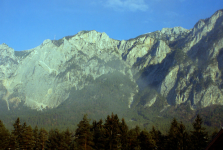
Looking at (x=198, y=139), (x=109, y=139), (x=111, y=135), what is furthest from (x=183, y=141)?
(x=109, y=139)

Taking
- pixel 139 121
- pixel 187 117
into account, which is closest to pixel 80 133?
pixel 139 121

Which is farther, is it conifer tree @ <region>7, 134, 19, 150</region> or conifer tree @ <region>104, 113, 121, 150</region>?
conifer tree @ <region>7, 134, 19, 150</region>

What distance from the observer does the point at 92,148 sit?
125 ft

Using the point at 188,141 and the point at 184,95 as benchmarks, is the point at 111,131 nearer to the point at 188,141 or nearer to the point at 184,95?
the point at 188,141

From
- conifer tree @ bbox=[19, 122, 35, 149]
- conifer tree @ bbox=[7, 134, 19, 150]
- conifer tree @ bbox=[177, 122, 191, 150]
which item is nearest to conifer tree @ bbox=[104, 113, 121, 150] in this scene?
conifer tree @ bbox=[177, 122, 191, 150]

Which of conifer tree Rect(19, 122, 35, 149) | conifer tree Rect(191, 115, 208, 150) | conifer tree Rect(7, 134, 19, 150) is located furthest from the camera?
conifer tree Rect(19, 122, 35, 149)

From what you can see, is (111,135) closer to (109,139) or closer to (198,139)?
(109,139)

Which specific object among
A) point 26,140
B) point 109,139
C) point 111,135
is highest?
point 111,135

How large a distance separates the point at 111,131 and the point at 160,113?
16886 cm

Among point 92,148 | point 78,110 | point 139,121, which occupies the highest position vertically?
point 78,110

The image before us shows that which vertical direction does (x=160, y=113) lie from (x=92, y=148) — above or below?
above

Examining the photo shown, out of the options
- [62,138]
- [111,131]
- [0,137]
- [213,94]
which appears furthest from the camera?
[213,94]

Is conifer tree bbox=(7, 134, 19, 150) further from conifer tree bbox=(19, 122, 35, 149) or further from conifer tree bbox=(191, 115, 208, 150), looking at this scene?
conifer tree bbox=(191, 115, 208, 150)

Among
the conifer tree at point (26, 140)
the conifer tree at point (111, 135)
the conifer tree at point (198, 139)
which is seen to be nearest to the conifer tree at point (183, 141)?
the conifer tree at point (198, 139)
